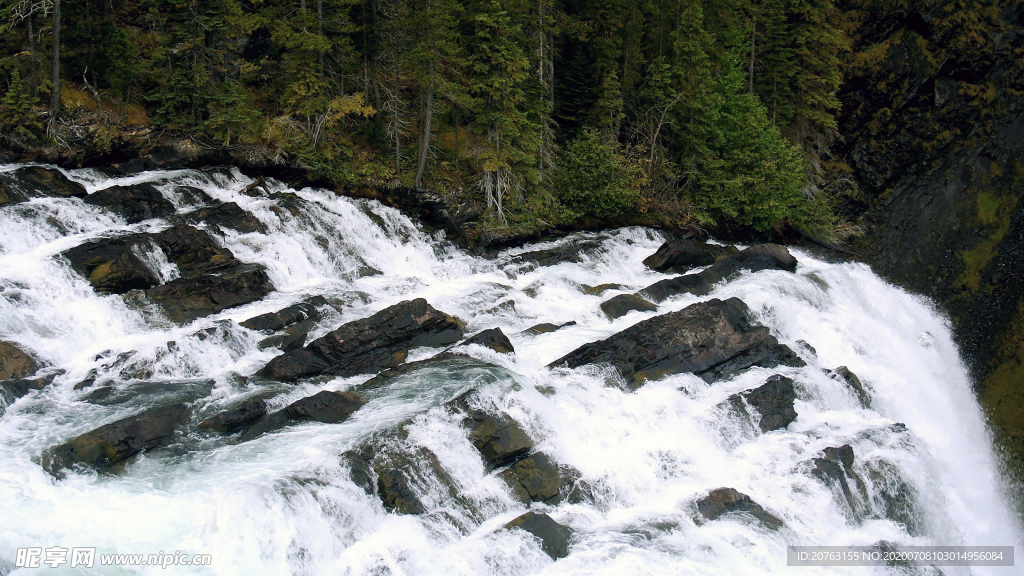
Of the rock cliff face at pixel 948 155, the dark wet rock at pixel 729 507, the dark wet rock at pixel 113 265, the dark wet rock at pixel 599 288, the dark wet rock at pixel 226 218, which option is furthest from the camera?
the rock cliff face at pixel 948 155

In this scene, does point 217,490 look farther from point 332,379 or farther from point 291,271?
point 291,271

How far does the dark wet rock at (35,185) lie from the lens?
56.3ft

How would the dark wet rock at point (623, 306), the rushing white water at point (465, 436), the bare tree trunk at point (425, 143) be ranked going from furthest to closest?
the bare tree trunk at point (425, 143) < the dark wet rock at point (623, 306) < the rushing white water at point (465, 436)

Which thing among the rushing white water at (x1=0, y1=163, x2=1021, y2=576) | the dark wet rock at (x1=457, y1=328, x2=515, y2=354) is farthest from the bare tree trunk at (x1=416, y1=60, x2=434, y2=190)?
the dark wet rock at (x1=457, y1=328, x2=515, y2=354)

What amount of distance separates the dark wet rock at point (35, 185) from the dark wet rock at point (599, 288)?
1450 cm

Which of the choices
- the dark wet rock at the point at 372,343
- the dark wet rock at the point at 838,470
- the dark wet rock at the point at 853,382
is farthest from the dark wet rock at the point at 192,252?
the dark wet rock at the point at 853,382

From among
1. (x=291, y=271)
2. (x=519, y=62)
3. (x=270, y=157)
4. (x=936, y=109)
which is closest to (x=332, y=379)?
(x=291, y=271)

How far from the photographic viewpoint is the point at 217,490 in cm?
941

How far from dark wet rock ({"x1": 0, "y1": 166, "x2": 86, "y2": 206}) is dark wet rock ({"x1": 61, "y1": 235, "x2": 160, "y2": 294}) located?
323 centimetres

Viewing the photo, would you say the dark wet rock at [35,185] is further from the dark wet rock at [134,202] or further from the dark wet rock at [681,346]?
the dark wet rock at [681,346]

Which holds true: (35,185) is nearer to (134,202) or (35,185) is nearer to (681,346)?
(134,202)

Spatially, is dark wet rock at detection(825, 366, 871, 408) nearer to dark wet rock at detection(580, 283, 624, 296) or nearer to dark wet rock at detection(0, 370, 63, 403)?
dark wet rock at detection(580, 283, 624, 296)

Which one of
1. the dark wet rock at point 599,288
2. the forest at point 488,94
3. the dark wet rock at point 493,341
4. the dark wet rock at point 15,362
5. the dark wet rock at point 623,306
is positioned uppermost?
the forest at point 488,94

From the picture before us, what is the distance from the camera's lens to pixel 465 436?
1107 centimetres
